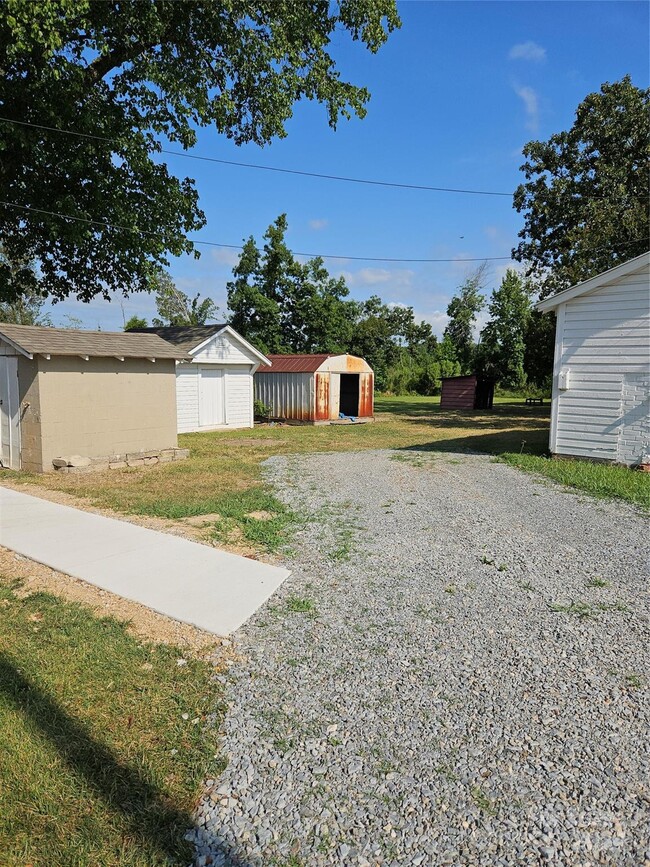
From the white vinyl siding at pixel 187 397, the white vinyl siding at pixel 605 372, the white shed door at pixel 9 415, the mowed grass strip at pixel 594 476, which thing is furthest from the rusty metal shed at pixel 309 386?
the white shed door at pixel 9 415

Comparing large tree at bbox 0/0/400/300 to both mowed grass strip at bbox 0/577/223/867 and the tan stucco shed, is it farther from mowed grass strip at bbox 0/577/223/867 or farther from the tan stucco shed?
mowed grass strip at bbox 0/577/223/867

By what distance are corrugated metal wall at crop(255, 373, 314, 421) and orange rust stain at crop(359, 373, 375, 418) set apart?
2.47 m

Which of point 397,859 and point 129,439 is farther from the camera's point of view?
point 129,439

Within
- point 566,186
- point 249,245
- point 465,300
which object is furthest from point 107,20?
point 465,300

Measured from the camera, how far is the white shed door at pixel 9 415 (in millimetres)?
9719

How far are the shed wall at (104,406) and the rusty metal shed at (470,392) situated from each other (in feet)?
72.1

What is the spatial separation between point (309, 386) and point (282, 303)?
12481mm

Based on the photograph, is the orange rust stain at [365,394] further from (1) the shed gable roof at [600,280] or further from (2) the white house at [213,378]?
(1) the shed gable roof at [600,280]

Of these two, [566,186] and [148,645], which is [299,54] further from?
[566,186]

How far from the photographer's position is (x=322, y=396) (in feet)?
66.3

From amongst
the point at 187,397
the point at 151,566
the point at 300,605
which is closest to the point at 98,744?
the point at 300,605

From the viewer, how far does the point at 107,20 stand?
9047 mm

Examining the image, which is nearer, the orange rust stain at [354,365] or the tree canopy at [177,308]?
the orange rust stain at [354,365]

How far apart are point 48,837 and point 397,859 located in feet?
4.42
